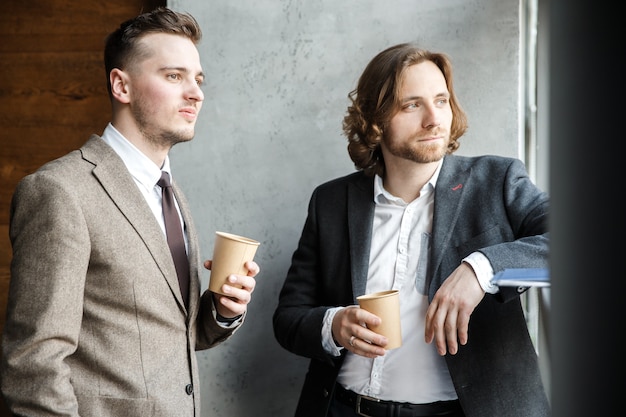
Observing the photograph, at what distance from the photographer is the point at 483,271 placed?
181cm

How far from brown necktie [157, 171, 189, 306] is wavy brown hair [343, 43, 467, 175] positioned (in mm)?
748

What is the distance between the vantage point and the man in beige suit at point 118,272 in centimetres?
148

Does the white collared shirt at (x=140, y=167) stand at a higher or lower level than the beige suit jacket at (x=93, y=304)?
higher

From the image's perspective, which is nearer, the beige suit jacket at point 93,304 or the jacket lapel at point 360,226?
the beige suit jacket at point 93,304

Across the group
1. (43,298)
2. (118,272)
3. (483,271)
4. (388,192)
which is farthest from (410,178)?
(43,298)

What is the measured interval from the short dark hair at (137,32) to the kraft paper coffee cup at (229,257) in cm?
55

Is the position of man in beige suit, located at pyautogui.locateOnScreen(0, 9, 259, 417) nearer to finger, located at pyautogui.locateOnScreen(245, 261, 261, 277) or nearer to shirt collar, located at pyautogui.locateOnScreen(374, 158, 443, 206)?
finger, located at pyautogui.locateOnScreen(245, 261, 261, 277)

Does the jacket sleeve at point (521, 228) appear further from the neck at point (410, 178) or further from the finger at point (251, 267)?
the finger at point (251, 267)

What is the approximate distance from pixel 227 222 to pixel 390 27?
37.9 inches

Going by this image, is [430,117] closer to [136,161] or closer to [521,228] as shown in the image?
[521,228]

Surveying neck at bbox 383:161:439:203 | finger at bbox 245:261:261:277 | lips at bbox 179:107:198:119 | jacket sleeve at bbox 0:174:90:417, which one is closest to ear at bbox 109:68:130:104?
lips at bbox 179:107:198:119

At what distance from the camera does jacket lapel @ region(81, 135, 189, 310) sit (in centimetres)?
169

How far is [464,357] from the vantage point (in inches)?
77.2

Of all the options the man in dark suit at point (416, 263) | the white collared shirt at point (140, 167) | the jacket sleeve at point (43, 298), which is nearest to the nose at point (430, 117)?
the man in dark suit at point (416, 263)
